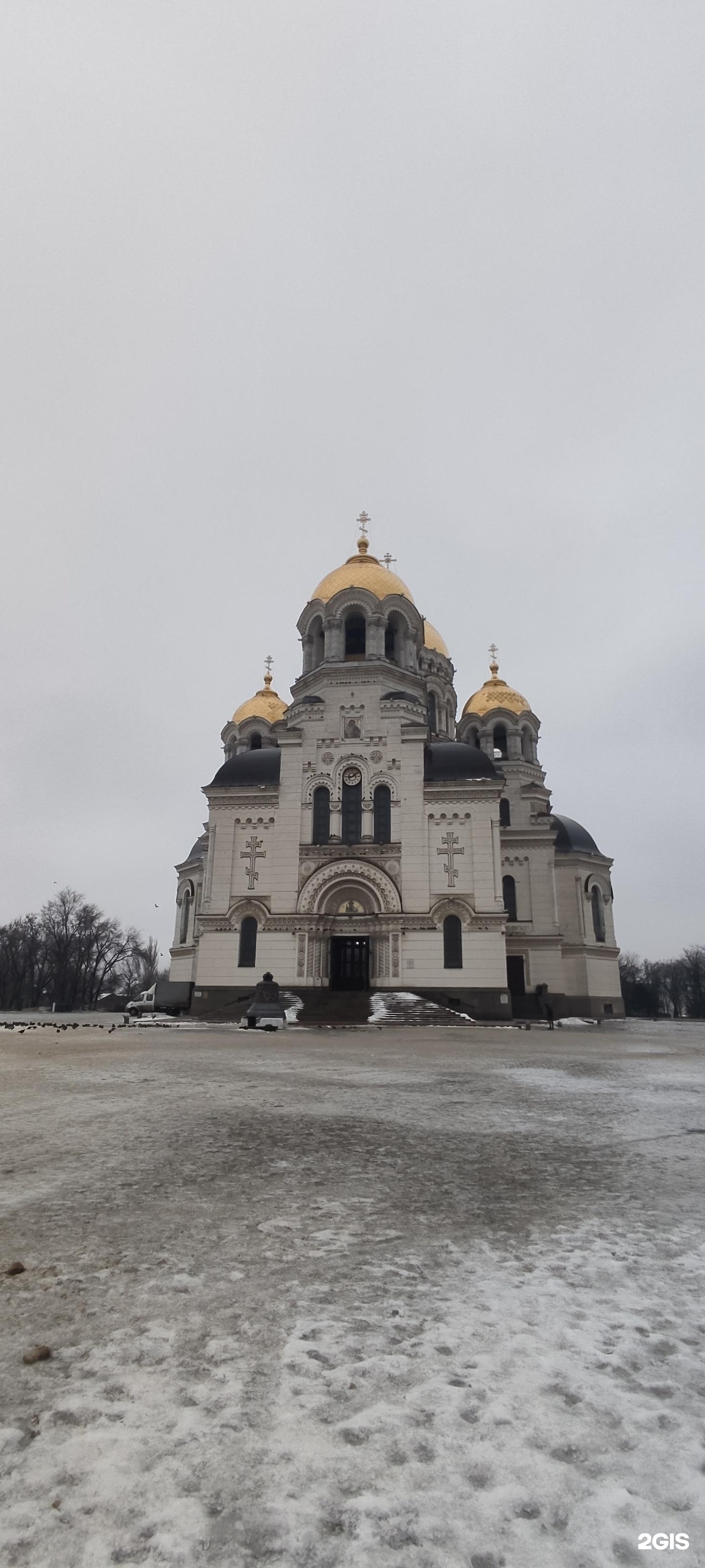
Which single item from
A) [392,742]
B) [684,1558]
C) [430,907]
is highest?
[392,742]

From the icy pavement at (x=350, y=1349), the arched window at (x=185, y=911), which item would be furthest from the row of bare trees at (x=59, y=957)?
the icy pavement at (x=350, y=1349)

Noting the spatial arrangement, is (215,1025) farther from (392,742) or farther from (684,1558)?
(684,1558)

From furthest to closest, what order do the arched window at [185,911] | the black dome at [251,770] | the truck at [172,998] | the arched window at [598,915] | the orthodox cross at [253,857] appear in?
the arched window at [185,911] < the arched window at [598,915] < the truck at [172,998] < the black dome at [251,770] < the orthodox cross at [253,857]

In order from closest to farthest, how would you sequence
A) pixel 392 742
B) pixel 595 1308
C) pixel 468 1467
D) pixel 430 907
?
1. pixel 468 1467
2. pixel 595 1308
3. pixel 430 907
4. pixel 392 742

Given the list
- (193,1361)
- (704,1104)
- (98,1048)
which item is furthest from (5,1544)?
(98,1048)

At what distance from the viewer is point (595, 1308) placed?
2.70m

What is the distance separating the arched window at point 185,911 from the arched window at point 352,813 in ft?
43.5

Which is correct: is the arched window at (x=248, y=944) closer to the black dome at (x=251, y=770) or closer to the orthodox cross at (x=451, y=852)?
the black dome at (x=251, y=770)

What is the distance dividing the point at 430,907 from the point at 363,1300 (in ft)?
91.8

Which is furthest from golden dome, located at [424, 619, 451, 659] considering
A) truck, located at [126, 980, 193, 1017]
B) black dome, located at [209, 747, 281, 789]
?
truck, located at [126, 980, 193, 1017]

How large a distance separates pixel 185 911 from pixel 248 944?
1121 cm

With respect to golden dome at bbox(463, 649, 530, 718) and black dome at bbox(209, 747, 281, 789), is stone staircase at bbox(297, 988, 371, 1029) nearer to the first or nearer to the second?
black dome at bbox(209, 747, 281, 789)

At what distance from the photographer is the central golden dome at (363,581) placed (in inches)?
1395

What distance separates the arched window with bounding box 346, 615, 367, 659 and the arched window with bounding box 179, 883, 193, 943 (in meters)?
15.9
